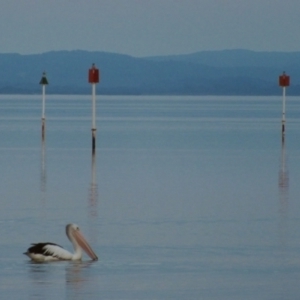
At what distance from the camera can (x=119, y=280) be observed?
1432 cm

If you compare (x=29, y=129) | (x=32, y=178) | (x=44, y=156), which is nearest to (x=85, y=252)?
(x=32, y=178)

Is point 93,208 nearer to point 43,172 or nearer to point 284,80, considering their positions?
point 43,172

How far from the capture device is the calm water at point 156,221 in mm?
14133

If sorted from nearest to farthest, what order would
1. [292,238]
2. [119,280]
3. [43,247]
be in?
[119,280] < [43,247] < [292,238]

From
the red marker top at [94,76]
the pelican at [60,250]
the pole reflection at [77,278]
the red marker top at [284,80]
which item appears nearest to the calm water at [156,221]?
the pole reflection at [77,278]

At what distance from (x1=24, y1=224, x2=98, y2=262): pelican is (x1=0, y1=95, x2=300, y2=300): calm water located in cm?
11

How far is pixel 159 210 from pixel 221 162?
44.6ft

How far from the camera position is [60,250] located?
15602mm

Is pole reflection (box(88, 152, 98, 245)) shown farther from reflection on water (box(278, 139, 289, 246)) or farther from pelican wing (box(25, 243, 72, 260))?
reflection on water (box(278, 139, 289, 246))

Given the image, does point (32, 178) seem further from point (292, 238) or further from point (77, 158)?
point (292, 238)

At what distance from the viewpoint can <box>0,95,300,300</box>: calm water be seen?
1413 centimetres

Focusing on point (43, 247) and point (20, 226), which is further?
point (20, 226)

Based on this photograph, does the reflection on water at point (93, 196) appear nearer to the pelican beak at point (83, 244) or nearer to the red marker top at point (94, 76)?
the pelican beak at point (83, 244)

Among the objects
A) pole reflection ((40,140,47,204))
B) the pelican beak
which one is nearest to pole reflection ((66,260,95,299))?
the pelican beak
